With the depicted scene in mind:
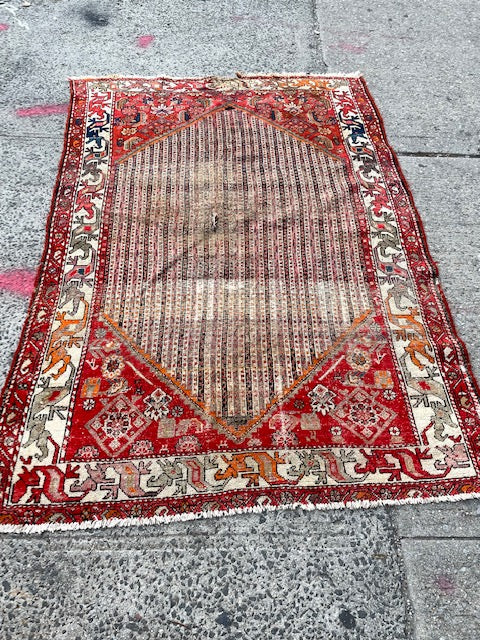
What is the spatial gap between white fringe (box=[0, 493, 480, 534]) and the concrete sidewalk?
3 cm

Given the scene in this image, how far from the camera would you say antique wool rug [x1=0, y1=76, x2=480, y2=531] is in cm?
231

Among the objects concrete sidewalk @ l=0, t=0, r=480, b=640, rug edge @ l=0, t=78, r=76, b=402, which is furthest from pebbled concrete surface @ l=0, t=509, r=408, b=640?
rug edge @ l=0, t=78, r=76, b=402

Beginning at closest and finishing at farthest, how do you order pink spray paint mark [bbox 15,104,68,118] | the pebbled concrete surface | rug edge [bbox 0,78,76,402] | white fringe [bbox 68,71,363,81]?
the pebbled concrete surface
rug edge [bbox 0,78,76,402]
pink spray paint mark [bbox 15,104,68,118]
white fringe [bbox 68,71,363,81]

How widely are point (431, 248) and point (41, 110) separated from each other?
8.17 ft

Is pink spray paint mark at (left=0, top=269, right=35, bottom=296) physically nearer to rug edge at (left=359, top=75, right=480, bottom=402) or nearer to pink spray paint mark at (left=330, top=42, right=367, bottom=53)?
rug edge at (left=359, top=75, right=480, bottom=402)

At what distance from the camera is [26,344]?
2656mm

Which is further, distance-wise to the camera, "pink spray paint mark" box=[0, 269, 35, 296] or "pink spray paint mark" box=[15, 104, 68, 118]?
"pink spray paint mark" box=[15, 104, 68, 118]

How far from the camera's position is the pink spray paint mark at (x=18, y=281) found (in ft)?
9.45

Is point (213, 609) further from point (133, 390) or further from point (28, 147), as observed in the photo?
point (28, 147)

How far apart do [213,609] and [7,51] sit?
3.87 metres

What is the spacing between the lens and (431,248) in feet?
10.3

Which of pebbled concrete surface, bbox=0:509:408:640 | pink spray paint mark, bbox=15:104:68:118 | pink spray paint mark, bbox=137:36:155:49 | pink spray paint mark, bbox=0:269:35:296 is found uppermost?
pink spray paint mark, bbox=137:36:155:49

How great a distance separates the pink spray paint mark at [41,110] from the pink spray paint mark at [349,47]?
196 centimetres

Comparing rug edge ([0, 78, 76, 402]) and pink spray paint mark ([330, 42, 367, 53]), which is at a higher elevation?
pink spray paint mark ([330, 42, 367, 53])
